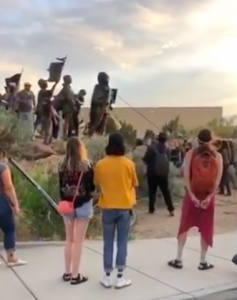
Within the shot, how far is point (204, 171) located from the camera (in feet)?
21.6

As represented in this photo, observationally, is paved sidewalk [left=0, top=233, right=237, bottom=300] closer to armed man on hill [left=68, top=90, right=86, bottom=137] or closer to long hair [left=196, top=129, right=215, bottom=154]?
long hair [left=196, top=129, right=215, bottom=154]

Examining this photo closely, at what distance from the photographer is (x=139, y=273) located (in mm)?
6535

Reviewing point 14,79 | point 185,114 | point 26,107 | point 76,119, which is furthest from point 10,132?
point 185,114

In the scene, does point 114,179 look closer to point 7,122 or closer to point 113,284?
point 113,284

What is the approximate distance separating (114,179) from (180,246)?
153 centimetres

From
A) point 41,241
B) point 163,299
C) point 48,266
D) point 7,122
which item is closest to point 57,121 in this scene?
point 7,122

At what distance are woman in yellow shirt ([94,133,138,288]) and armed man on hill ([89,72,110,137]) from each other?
10821 millimetres

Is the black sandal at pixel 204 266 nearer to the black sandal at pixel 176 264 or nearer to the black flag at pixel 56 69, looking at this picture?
the black sandal at pixel 176 264

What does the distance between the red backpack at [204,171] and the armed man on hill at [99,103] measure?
10243 mm

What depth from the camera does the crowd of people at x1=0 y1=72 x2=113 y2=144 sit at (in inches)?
641

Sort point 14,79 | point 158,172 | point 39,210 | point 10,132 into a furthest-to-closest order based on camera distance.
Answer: point 14,79 → point 158,172 → point 10,132 → point 39,210

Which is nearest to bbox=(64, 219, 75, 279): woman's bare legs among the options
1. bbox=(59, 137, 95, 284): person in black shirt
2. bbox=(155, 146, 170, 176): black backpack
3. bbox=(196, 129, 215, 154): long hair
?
bbox=(59, 137, 95, 284): person in black shirt

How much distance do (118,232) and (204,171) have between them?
137 centimetres

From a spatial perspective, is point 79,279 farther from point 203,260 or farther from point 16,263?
point 203,260
